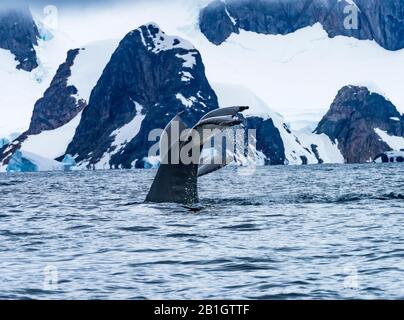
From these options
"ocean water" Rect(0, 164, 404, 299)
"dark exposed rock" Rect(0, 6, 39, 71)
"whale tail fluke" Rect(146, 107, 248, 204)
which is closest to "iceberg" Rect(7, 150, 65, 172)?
"dark exposed rock" Rect(0, 6, 39, 71)

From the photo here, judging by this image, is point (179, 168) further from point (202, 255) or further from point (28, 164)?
point (28, 164)

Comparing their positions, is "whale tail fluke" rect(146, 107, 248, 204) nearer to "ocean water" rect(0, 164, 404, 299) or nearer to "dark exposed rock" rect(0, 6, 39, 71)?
"ocean water" rect(0, 164, 404, 299)

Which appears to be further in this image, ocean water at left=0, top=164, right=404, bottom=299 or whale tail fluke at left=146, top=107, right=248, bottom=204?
whale tail fluke at left=146, top=107, right=248, bottom=204

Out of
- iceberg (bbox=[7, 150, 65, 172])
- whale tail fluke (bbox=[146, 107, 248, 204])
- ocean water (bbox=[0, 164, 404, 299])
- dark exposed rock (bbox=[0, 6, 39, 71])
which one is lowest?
ocean water (bbox=[0, 164, 404, 299])

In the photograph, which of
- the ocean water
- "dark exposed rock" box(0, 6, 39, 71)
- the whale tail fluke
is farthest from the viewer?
"dark exposed rock" box(0, 6, 39, 71)

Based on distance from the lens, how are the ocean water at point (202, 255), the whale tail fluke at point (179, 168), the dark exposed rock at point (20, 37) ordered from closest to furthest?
the ocean water at point (202, 255) < the whale tail fluke at point (179, 168) < the dark exposed rock at point (20, 37)

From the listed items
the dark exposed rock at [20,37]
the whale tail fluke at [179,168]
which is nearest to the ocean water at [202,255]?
the whale tail fluke at [179,168]

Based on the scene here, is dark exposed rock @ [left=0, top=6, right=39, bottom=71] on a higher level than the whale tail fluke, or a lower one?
higher

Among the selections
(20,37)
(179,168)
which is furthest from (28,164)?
(179,168)

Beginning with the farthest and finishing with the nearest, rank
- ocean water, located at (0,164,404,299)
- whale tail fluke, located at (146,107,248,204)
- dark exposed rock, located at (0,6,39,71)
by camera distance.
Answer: dark exposed rock, located at (0,6,39,71)
whale tail fluke, located at (146,107,248,204)
ocean water, located at (0,164,404,299)

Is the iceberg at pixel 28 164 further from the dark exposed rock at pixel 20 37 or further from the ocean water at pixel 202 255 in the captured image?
the ocean water at pixel 202 255

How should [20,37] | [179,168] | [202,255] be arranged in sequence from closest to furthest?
[202,255]
[179,168]
[20,37]
